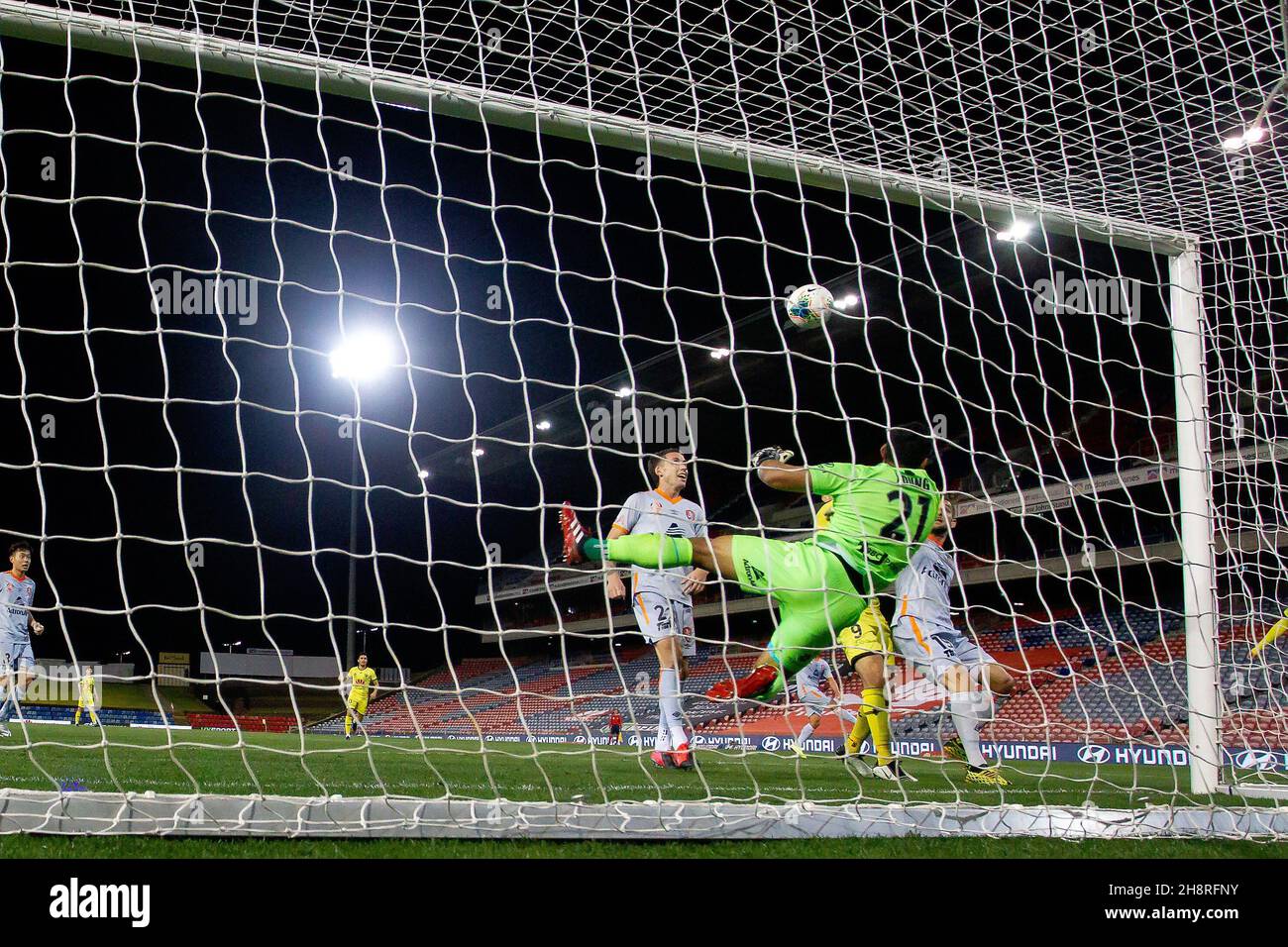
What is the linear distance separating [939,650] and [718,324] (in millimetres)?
12710

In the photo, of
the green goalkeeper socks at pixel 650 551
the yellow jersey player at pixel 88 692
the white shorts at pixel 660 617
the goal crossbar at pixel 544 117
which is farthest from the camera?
the white shorts at pixel 660 617

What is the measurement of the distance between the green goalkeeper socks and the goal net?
13.0 inches

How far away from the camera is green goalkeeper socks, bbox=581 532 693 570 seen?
12.9ft

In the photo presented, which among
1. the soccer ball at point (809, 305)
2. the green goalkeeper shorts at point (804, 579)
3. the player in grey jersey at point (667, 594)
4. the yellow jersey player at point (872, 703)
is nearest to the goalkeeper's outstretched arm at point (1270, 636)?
the yellow jersey player at point (872, 703)

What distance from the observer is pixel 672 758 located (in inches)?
219

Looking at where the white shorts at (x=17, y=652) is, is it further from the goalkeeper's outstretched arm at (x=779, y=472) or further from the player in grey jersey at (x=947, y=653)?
the player in grey jersey at (x=947, y=653)

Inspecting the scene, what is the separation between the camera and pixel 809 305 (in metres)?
4.67

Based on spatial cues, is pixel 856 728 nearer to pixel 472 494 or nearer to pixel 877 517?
pixel 877 517

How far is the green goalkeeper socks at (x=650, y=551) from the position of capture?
12.9ft

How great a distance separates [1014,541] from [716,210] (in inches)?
572

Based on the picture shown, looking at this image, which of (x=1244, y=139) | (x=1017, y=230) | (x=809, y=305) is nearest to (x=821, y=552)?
(x=809, y=305)

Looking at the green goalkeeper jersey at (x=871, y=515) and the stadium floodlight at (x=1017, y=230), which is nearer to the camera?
the green goalkeeper jersey at (x=871, y=515)

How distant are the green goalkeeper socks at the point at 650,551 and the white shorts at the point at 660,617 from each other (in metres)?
1.54
